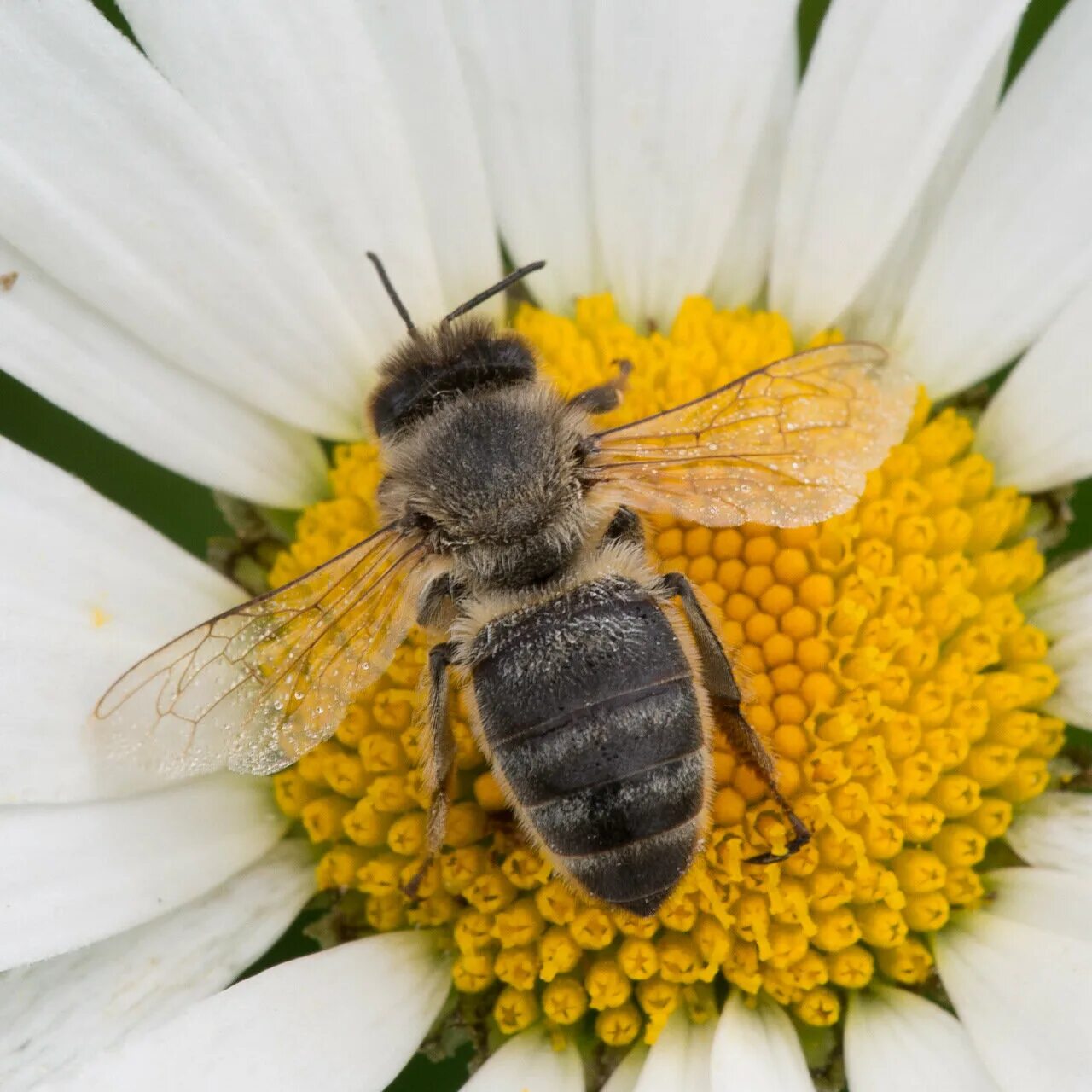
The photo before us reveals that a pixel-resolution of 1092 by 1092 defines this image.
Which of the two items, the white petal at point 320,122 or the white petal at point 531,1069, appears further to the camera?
the white petal at point 320,122

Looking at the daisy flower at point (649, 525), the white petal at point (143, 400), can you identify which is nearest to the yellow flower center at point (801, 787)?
the daisy flower at point (649, 525)

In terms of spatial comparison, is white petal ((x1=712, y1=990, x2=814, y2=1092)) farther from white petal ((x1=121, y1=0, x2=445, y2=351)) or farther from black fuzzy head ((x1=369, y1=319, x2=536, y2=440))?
white petal ((x1=121, y1=0, x2=445, y2=351))

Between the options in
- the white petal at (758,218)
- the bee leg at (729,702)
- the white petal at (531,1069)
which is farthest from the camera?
the white petal at (758,218)

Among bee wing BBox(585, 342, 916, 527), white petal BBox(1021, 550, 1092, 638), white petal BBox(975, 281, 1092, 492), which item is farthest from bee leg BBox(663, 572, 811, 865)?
white petal BBox(975, 281, 1092, 492)

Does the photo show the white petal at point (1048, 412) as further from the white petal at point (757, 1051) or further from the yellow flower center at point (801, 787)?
the white petal at point (757, 1051)

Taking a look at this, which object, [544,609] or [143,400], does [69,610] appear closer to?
[143,400]

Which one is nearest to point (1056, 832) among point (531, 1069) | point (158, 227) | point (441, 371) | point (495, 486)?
point (531, 1069)
